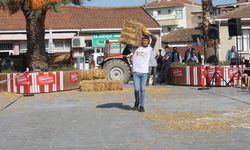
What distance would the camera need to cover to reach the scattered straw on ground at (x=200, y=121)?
1107cm

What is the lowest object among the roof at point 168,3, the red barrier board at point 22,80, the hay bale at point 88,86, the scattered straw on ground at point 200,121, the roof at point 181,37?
the scattered straw on ground at point 200,121

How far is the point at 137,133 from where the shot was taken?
34.7 feet

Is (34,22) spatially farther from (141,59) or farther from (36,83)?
(141,59)

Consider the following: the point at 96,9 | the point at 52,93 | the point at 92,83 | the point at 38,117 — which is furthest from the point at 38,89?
the point at 96,9

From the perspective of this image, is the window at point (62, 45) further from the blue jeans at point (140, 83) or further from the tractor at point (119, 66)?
the blue jeans at point (140, 83)

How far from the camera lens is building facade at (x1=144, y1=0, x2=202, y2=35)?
10175 cm

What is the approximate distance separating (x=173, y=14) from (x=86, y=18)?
5753cm

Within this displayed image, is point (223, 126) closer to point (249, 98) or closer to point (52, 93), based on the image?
point (249, 98)

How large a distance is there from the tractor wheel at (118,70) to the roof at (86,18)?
16.4 metres

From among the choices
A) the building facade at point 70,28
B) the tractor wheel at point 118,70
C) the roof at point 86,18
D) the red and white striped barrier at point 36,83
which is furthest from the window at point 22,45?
the red and white striped barrier at point 36,83

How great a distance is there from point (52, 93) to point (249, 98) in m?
7.63

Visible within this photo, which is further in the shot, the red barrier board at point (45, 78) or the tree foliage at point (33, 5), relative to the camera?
the tree foliage at point (33, 5)

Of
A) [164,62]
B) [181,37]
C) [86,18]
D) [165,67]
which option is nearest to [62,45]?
[86,18]

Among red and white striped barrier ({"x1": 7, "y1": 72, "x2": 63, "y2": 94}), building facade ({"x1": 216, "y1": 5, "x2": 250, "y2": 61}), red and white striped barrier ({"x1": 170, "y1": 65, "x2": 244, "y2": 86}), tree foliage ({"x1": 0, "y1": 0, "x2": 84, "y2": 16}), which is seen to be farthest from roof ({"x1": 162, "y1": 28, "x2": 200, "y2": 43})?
red and white striped barrier ({"x1": 7, "y1": 72, "x2": 63, "y2": 94})
